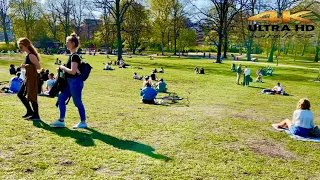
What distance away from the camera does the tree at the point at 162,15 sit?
6662 centimetres

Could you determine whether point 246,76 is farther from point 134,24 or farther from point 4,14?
point 4,14

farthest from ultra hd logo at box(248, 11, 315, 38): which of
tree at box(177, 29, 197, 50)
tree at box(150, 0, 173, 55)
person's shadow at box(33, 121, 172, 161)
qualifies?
person's shadow at box(33, 121, 172, 161)

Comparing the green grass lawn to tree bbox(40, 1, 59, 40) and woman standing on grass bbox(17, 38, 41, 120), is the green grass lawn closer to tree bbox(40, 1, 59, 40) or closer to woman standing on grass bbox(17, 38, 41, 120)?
woman standing on grass bbox(17, 38, 41, 120)

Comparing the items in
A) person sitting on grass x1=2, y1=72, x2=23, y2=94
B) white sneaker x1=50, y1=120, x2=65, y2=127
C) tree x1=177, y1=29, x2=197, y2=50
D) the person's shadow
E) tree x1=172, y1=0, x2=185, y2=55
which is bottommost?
the person's shadow

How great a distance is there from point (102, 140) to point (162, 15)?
64380 mm

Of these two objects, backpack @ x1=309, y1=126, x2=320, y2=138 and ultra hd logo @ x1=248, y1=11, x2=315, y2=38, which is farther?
ultra hd logo @ x1=248, y1=11, x2=315, y2=38

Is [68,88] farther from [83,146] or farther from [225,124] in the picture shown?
[225,124]

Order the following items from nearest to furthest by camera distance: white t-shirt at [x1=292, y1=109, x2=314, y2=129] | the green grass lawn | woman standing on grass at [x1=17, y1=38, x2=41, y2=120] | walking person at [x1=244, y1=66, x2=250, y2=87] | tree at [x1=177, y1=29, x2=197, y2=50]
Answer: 1. the green grass lawn
2. woman standing on grass at [x1=17, y1=38, x2=41, y2=120]
3. white t-shirt at [x1=292, y1=109, x2=314, y2=129]
4. walking person at [x1=244, y1=66, x2=250, y2=87]
5. tree at [x1=177, y1=29, x2=197, y2=50]

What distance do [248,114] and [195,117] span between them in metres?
2.59

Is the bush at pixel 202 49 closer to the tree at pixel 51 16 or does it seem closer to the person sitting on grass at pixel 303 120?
the tree at pixel 51 16

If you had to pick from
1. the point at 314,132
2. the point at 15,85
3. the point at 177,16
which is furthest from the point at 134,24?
the point at 314,132

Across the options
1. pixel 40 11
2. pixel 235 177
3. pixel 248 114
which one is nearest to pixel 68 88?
pixel 235 177

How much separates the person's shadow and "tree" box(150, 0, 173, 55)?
61.3 m

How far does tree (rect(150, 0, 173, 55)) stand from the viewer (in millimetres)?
66625
